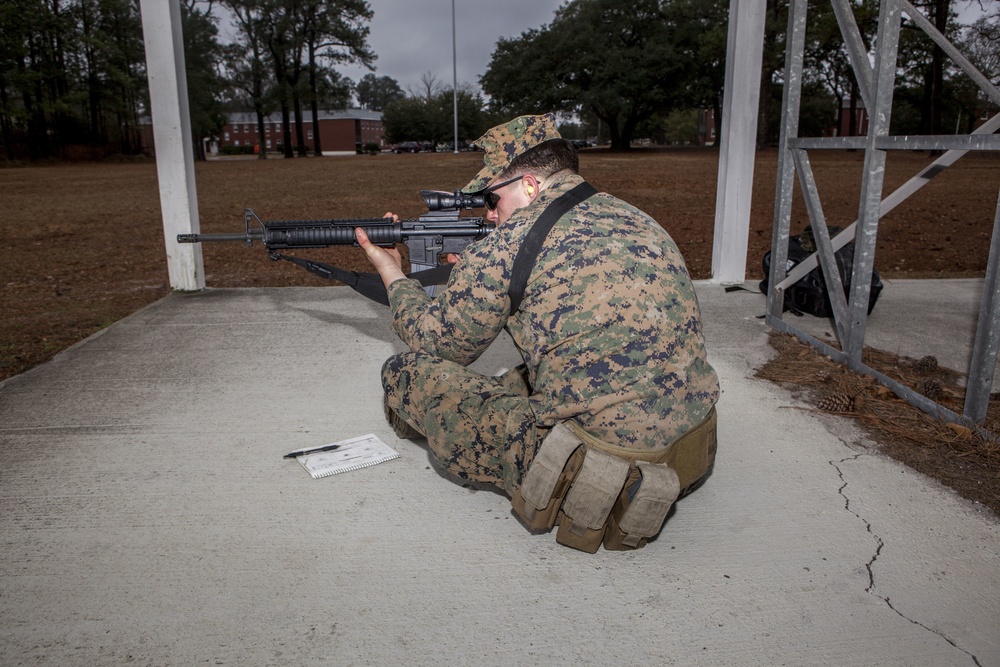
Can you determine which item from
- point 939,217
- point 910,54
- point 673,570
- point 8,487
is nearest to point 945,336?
point 673,570

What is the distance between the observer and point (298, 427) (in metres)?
3.64

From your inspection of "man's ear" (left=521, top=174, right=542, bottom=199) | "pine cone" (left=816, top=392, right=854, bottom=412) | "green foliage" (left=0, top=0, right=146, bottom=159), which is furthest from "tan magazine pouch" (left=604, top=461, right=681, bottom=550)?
"green foliage" (left=0, top=0, right=146, bottom=159)

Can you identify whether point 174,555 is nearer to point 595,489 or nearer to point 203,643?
point 203,643

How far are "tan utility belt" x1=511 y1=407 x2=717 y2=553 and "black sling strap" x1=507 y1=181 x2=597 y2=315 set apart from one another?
46 cm

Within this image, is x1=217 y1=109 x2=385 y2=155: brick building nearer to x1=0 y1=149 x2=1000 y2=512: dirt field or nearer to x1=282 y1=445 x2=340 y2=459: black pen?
x1=0 y1=149 x2=1000 y2=512: dirt field

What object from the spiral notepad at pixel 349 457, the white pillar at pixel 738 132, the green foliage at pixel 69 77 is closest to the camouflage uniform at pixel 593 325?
the spiral notepad at pixel 349 457

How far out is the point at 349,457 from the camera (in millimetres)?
3279

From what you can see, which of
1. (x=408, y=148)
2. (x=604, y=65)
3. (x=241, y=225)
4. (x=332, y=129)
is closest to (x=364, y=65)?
(x=408, y=148)

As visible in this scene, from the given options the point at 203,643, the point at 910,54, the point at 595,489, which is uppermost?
the point at 910,54

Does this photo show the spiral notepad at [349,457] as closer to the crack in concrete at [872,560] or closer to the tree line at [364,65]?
the crack in concrete at [872,560]

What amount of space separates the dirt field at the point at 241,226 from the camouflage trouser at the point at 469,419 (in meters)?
3.27

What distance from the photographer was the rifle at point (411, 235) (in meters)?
3.48

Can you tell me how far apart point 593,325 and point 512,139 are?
28.8 inches

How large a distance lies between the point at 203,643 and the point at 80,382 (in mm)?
2728
